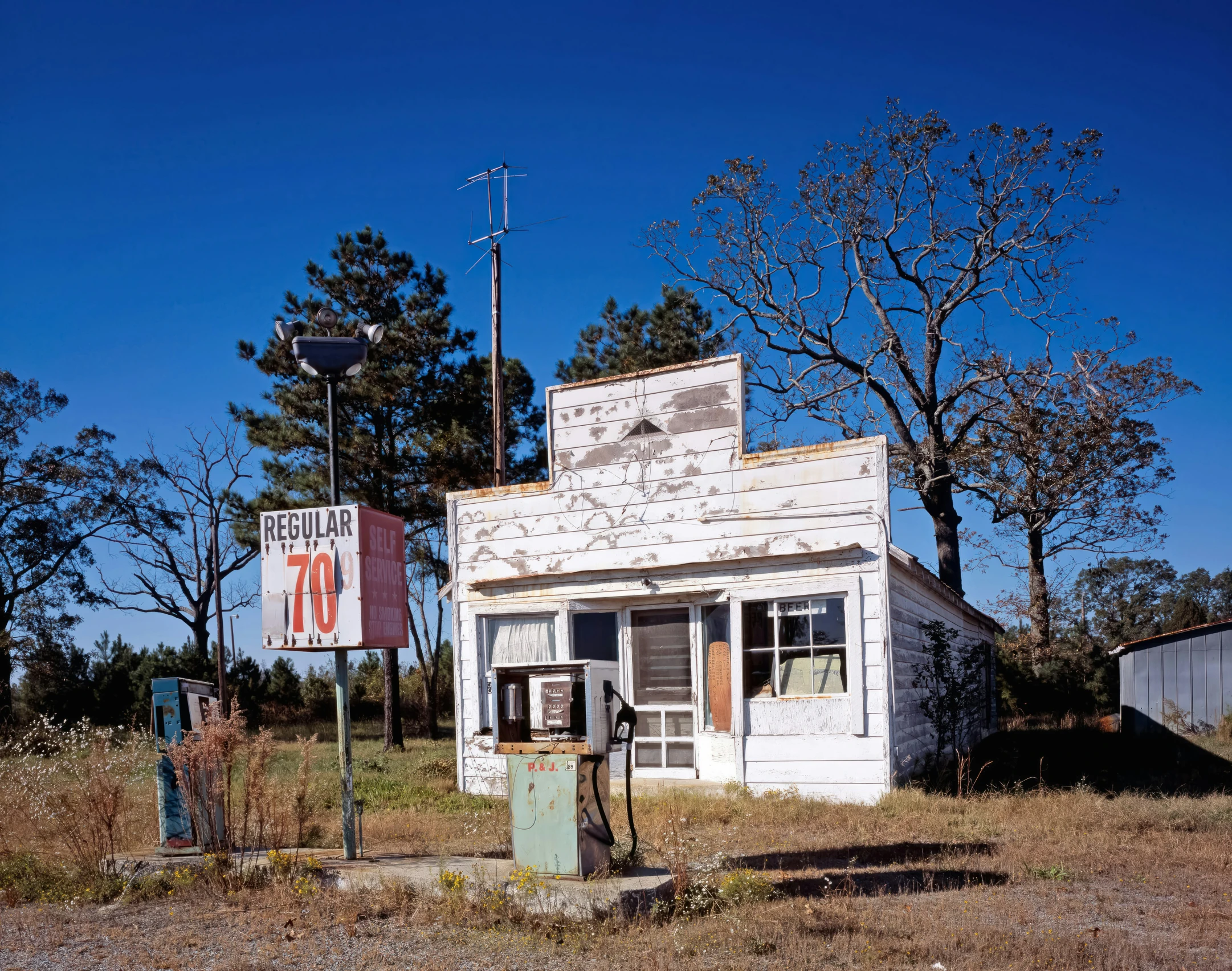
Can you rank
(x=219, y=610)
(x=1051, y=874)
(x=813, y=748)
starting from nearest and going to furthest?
(x=1051, y=874), (x=813, y=748), (x=219, y=610)

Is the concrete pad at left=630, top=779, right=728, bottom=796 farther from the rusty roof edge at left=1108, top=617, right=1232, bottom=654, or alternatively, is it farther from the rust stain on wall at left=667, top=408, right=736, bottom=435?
the rusty roof edge at left=1108, top=617, right=1232, bottom=654

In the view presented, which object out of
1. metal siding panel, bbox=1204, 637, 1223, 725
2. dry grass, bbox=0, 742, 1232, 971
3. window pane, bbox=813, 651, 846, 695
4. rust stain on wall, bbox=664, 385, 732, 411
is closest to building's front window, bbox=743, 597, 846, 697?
window pane, bbox=813, 651, 846, 695

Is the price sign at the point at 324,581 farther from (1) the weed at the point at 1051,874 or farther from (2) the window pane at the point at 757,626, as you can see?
(1) the weed at the point at 1051,874

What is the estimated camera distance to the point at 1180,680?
2114cm

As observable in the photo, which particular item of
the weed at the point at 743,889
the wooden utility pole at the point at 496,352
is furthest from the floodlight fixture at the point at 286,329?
the wooden utility pole at the point at 496,352

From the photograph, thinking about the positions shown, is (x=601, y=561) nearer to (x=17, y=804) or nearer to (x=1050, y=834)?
(x=1050, y=834)

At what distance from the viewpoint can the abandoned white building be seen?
1163 cm

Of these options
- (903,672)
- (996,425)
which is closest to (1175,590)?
(996,425)

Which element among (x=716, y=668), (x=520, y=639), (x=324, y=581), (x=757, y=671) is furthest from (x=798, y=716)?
(x=324, y=581)

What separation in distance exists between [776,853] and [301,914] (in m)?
4.06

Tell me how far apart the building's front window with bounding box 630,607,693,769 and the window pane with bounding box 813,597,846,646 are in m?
1.63

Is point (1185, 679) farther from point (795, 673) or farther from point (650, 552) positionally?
point (650, 552)

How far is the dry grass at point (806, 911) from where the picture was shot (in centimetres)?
594

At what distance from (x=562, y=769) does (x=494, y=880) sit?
889 mm
